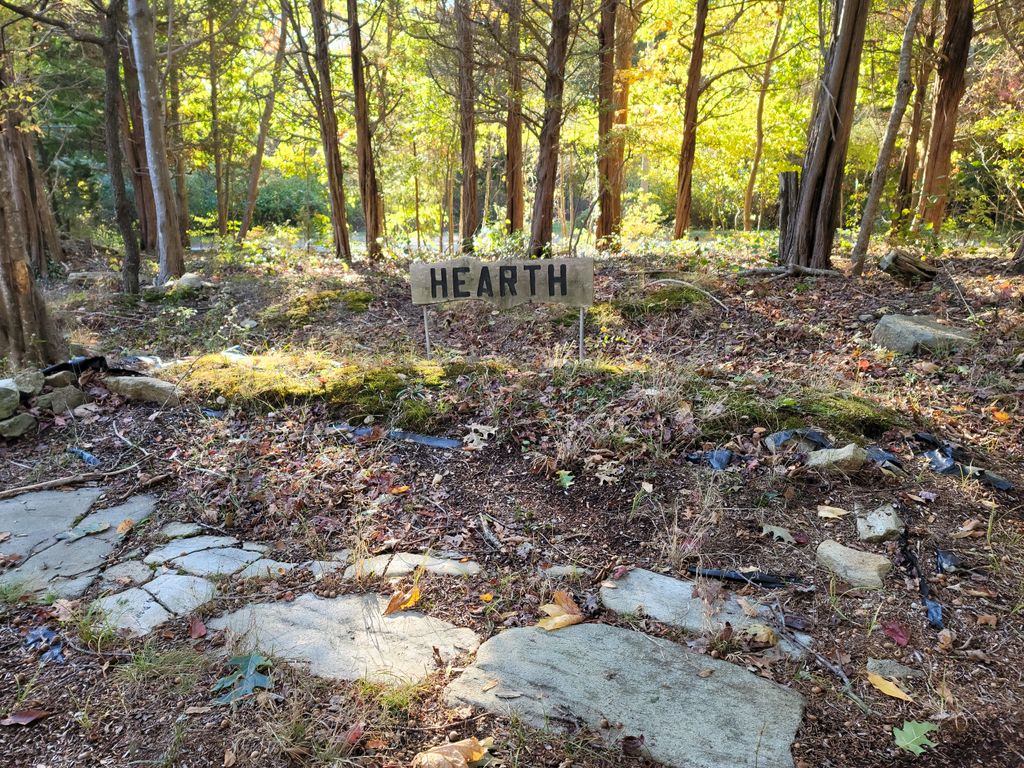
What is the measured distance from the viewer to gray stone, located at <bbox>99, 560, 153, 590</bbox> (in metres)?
2.81

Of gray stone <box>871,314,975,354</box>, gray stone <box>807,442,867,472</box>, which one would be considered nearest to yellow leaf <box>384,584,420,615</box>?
gray stone <box>807,442,867,472</box>

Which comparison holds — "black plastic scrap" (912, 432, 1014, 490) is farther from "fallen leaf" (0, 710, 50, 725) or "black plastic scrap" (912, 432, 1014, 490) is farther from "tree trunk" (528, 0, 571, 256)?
"tree trunk" (528, 0, 571, 256)

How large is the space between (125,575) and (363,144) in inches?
415

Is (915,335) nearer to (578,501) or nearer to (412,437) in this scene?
(578,501)

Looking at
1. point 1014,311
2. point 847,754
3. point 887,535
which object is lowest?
point 847,754

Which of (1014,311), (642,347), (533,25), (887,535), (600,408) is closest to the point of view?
(887,535)

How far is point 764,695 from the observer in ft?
7.06

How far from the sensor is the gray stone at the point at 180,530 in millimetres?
3240

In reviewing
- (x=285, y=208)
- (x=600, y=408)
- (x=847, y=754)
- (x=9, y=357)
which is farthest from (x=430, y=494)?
(x=285, y=208)

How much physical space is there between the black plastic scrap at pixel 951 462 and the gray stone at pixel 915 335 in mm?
1567

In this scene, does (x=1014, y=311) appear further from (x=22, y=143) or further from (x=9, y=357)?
(x=22, y=143)

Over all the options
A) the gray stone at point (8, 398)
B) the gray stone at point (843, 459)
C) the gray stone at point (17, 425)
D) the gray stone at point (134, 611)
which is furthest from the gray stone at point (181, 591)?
the gray stone at point (843, 459)

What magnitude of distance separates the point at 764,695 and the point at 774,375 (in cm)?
297

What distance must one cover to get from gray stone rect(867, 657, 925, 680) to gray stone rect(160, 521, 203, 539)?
3145 mm
